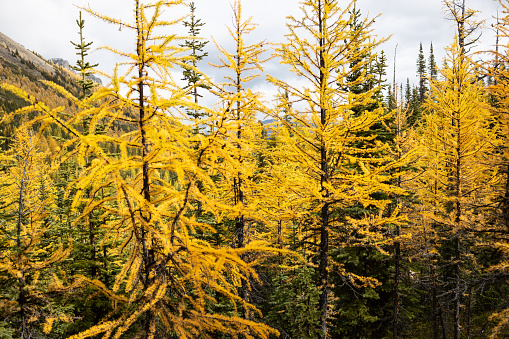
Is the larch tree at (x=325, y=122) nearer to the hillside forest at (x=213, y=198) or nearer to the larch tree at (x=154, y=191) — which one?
the hillside forest at (x=213, y=198)

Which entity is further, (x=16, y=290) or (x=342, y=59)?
(x=342, y=59)

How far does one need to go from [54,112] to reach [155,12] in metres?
2.05

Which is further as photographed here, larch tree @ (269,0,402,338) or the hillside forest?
larch tree @ (269,0,402,338)

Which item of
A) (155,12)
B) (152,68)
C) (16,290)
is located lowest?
(16,290)

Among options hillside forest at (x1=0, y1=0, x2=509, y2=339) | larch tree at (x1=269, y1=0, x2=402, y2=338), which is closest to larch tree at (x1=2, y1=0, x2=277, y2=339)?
hillside forest at (x1=0, y1=0, x2=509, y2=339)

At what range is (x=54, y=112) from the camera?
3.09 m

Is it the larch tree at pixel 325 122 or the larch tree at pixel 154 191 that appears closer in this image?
the larch tree at pixel 154 191

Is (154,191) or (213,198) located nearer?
(154,191)

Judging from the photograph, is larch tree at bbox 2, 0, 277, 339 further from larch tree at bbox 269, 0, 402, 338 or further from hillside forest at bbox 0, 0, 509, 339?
larch tree at bbox 269, 0, 402, 338

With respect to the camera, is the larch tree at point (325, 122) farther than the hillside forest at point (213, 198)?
Yes

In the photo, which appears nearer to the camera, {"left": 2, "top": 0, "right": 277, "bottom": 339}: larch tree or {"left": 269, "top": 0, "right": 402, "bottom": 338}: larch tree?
{"left": 2, "top": 0, "right": 277, "bottom": 339}: larch tree

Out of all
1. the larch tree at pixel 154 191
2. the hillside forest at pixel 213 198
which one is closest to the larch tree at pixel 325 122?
the hillside forest at pixel 213 198

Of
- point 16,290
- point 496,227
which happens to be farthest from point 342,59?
point 16,290

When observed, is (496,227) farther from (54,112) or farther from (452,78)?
(54,112)
